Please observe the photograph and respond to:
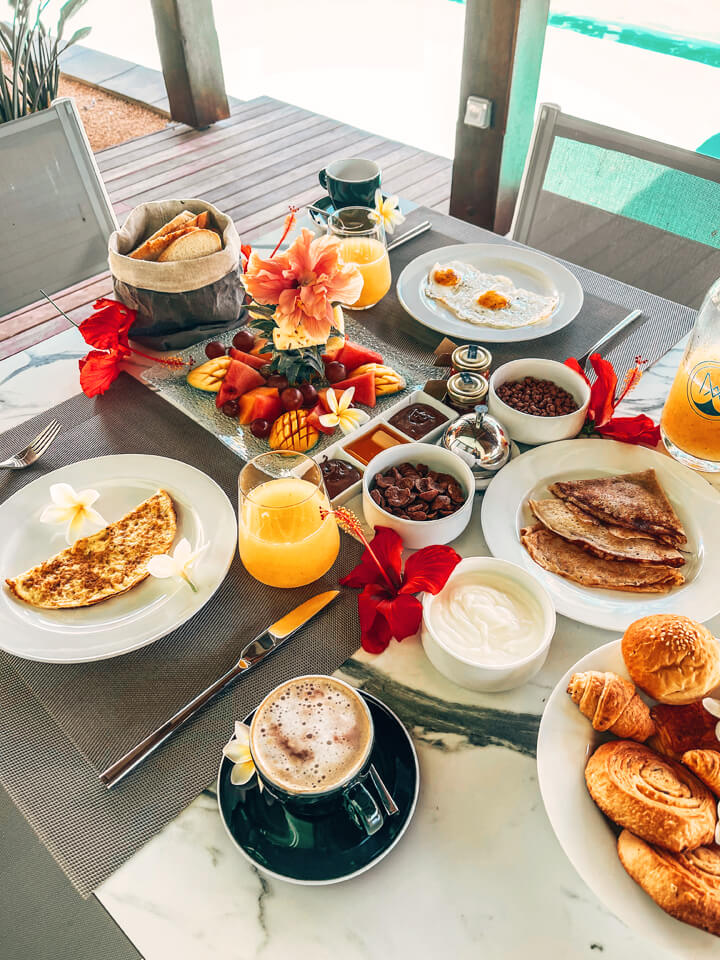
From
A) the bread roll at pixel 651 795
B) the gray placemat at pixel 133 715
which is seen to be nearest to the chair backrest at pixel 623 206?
the gray placemat at pixel 133 715

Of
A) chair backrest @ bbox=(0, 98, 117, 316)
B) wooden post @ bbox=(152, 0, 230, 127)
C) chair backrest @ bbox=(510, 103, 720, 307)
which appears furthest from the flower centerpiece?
wooden post @ bbox=(152, 0, 230, 127)

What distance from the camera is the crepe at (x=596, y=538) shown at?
85cm

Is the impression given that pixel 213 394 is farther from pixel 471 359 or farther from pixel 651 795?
pixel 651 795

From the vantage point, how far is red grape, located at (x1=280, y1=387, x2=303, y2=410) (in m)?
1.03

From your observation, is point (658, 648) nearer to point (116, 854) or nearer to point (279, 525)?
point (279, 525)

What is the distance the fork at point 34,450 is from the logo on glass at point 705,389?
946 millimetres

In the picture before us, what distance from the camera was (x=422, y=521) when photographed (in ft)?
2.79

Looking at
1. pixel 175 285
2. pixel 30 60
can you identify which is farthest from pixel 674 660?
pixel 30 60

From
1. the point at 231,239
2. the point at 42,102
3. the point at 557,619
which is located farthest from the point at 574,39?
the point at 557,619

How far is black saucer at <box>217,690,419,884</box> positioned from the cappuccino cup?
0.05 ft

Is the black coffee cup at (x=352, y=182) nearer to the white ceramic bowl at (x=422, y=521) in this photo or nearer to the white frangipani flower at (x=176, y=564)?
the white ceramic bowl at (x=422, y=521)

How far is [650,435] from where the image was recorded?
1013 mm

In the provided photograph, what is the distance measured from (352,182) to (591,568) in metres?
0.94

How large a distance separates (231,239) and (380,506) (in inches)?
22.4
